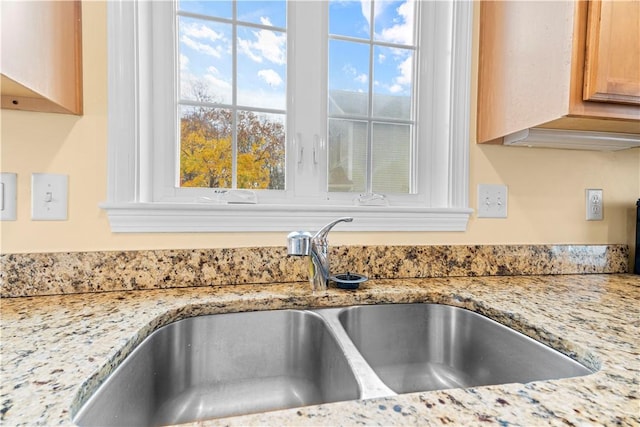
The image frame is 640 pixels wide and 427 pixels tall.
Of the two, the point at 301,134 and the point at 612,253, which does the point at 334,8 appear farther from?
the point at 612,253

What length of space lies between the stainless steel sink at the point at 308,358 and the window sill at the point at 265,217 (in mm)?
279

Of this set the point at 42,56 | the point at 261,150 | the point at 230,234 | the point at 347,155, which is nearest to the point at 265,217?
the point at 230,234

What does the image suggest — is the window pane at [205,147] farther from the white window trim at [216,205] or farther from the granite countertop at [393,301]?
the granite countertop at [393,301]

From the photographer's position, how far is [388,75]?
1201 mm

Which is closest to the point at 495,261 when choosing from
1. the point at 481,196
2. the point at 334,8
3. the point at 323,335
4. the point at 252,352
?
the point at 481,196

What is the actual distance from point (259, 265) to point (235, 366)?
0.29 metres

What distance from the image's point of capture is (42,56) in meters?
0.75

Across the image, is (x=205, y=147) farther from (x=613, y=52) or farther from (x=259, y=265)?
(x=613, y=52)

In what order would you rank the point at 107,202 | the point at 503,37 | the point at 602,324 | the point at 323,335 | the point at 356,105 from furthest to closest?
the point at 356,105
the point at 503,37
the point at 107,202
the point at 323,335
the point at 602,324

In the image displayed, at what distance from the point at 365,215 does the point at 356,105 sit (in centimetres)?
42

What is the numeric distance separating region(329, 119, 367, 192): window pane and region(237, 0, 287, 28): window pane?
1.27 feet

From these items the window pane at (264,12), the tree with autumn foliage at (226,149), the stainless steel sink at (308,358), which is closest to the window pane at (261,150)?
the tree with autumn foliage at (226,149)

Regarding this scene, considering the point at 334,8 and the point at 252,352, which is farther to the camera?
the point at 334,8

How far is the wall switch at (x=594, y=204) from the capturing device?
4.10 feet
